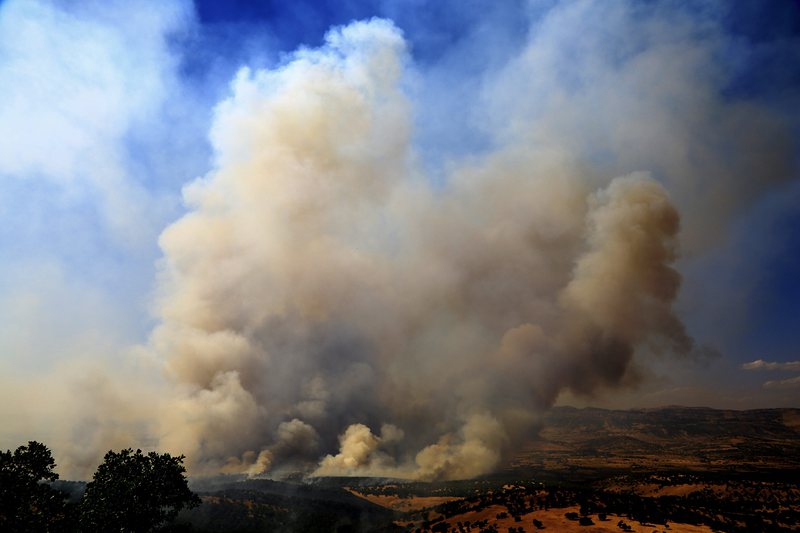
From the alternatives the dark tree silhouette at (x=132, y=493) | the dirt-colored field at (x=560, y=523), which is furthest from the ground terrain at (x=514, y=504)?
the dark tree silhouette at (x=132, y=493)

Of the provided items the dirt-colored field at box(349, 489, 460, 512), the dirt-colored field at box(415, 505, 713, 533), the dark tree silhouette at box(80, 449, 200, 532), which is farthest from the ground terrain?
the dark tree silhouette at box(80, 449, 200, 532)

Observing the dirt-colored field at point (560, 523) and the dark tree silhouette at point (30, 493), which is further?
the dirt-colored field at point (560, 523)

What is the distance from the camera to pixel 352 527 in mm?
106438

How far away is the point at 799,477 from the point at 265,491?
8015 inches

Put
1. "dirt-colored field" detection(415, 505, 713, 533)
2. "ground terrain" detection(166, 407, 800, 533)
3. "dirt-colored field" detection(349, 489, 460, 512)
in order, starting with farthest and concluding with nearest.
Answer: "dirt-colored field" detection(349, 489, 460, 512)
"ground terrain" detection(166, 407, 800, 533)
"dirt-colored field" detection(415, 505, 713, 533)

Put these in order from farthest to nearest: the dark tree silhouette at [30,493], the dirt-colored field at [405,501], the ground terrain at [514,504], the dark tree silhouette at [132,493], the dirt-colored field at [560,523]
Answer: the dirt-colored field at [405,501], the ground terrain at [514,504], the dirt-colored field at [560,523], the dark tree silhouette at [132,493], the dark tree silhouette at [30,493]

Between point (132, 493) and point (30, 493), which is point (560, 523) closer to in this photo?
point (132, 493)

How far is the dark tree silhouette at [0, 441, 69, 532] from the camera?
119 ft

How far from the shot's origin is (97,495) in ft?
145

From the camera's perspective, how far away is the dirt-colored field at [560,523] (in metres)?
51.4

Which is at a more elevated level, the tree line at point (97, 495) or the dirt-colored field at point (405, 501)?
the tree line at point (97, 495)

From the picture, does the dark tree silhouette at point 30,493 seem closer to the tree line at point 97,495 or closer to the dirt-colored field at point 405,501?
Answer: the tree line at point 97,495

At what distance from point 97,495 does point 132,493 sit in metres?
3.47

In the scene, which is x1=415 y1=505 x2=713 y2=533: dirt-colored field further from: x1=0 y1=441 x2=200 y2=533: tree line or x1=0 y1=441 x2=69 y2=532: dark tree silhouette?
x1=0 y1=441 x2=69 y2=532: dark tree silhouette
